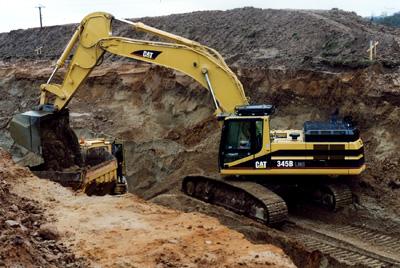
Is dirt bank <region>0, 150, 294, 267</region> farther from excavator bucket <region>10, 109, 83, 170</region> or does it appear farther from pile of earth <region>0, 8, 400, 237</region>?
pile of earth <region>0, 8, 400, 237</region>

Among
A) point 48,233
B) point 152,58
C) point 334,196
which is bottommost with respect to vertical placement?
point 334,196

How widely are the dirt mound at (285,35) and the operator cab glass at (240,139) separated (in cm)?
545

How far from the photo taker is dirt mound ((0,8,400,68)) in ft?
54.4

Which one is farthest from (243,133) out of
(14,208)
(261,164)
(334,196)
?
(14,208)

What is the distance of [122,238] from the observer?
7.54 metres

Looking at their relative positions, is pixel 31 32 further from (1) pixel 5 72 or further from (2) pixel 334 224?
(2) pixel 334 224

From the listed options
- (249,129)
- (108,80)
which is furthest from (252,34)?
(249,129)

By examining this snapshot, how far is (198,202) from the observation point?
12102mm

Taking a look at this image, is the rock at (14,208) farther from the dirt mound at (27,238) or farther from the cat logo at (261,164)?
the cat logo at (261,164)

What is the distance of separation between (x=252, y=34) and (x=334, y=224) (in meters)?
11.6

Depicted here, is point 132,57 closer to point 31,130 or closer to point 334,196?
point 31,130

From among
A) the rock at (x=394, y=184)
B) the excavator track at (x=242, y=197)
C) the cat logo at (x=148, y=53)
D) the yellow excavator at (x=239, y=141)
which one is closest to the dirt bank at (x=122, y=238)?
the excavator track at (x=242, y=197)

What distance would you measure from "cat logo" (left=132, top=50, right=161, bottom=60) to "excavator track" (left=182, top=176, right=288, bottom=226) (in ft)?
9.47

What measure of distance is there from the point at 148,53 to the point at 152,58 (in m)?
0.15
